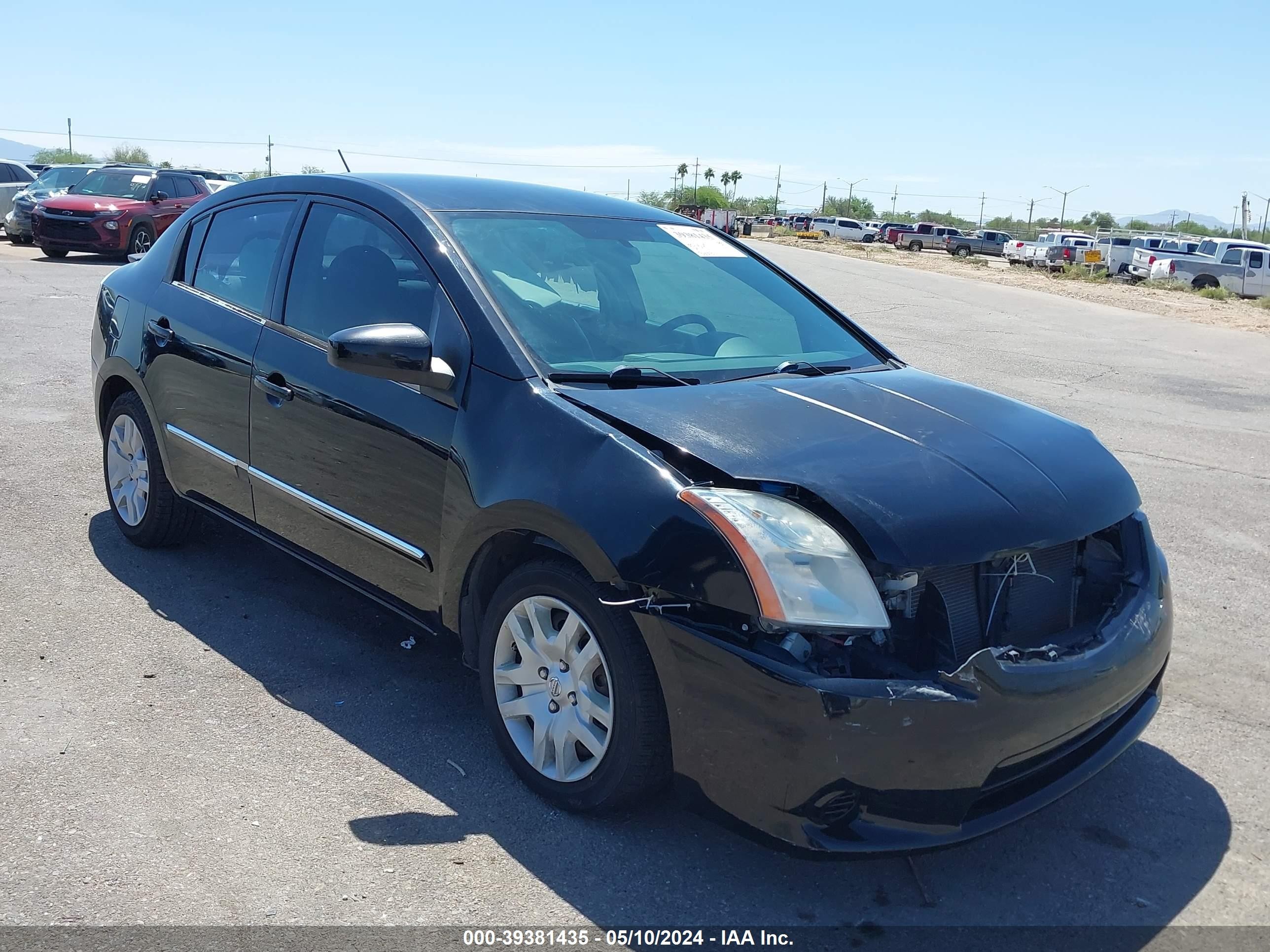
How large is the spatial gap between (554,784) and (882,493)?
1259 mm

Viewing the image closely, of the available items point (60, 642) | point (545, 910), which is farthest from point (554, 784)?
point (60, 642)

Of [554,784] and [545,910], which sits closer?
[545,910]

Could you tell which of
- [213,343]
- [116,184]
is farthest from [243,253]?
[116,184]

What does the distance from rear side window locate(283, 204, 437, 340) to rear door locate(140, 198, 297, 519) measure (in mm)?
197

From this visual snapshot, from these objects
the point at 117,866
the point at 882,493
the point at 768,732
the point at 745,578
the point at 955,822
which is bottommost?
the point at 117,866

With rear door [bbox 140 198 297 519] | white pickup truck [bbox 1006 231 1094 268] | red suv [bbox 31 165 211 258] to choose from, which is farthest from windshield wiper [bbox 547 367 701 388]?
white pickup truck [bbox 1006 231 1094 268]

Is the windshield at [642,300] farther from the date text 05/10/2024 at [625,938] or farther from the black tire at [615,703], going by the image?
the date text 05/10/2024 at [625,938]

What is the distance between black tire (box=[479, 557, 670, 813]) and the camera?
286 cm

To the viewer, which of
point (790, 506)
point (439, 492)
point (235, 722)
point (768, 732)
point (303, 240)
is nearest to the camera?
point (768, 732)

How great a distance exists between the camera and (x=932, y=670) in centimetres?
266

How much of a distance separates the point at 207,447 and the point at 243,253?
82cm

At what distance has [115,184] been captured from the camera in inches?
840

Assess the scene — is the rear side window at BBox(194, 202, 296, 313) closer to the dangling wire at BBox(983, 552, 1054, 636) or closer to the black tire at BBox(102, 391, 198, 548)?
the black tire at BBox(102, 391, 198, 548)

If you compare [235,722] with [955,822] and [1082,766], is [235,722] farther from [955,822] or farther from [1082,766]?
[1082,766]
